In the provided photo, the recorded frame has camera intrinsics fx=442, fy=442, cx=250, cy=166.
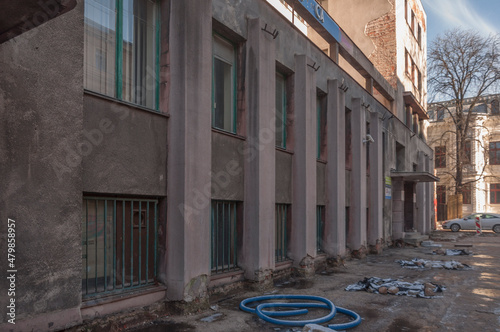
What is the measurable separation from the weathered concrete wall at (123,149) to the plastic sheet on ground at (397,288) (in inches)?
207

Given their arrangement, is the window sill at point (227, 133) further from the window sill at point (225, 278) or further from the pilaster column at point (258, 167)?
the window sill at point (225, 278)

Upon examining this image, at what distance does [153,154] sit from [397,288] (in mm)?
6089

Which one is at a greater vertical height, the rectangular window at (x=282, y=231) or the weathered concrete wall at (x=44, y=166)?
the weathered concrete wall at (x=44, y=166)

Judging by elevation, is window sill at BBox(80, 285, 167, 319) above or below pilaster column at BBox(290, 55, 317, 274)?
below

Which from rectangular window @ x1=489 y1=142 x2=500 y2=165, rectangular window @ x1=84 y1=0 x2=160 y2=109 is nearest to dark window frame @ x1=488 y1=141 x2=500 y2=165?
rectangular window @ x1=489 y1=142 x2=500 y2=165

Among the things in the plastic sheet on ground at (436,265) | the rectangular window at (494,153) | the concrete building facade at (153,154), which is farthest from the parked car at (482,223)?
the concrete building facade at (153,154)

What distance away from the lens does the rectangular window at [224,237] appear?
346 inches

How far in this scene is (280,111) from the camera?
11836mm

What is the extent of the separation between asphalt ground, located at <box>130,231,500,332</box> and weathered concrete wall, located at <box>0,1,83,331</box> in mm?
1684

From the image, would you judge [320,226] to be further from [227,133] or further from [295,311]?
[295,311]

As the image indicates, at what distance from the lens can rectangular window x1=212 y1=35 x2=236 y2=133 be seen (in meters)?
9.16

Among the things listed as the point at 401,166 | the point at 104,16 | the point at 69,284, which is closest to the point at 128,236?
the point at 69,284

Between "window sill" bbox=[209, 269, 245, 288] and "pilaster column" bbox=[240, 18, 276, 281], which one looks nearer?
"window sill" bbox=[209, 269, 245, 288]

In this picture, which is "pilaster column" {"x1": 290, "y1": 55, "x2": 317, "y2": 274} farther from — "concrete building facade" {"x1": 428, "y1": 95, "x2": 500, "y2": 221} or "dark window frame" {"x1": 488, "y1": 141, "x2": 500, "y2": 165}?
"dark window frame" {"x1": 488, "y1": 141, "x2": 500, "y2": 165}
